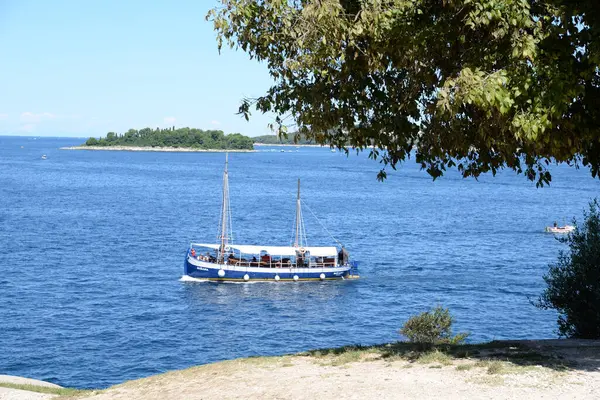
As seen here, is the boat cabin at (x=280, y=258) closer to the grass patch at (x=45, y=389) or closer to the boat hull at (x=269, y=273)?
the boat hull at (x=269, y=273)

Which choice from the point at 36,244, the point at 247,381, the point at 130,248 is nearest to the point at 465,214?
the point at 130,248

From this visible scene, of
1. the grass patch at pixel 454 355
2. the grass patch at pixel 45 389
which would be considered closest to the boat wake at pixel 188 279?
the grass patch at pixel 45 389

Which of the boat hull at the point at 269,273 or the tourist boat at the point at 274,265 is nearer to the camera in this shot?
the tourist boat at the point at 274,265

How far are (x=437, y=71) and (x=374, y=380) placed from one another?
18.6 feet

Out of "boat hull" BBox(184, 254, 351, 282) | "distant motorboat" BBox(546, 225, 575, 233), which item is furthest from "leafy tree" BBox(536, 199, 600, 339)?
"distant motorboat" BBox(546, 225, 575, 233)

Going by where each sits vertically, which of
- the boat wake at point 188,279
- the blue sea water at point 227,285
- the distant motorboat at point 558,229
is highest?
the distant motorboat at point 558,229

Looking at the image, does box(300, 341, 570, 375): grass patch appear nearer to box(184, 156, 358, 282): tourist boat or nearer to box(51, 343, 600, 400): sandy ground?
box(51, 343, 600, 400): sandy ground

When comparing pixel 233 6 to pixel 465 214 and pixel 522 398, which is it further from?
pixel 465 214

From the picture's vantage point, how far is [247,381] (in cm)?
1359

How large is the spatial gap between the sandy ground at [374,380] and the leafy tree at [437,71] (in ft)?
12.3

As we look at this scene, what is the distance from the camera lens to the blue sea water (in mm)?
37594

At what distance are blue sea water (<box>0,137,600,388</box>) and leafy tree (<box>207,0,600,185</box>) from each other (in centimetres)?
2238

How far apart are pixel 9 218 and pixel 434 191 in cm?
8027

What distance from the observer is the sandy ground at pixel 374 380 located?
11.7m
